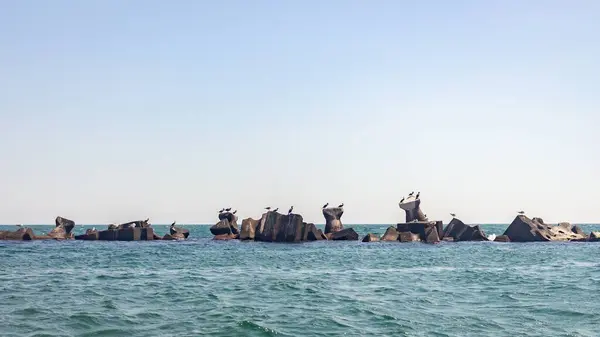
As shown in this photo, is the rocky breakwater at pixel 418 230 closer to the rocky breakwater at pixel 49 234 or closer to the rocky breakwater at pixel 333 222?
the rocky breakwater at pixel 333 222

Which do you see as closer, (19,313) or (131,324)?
(131,324)

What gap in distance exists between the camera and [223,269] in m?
Result: 44.1

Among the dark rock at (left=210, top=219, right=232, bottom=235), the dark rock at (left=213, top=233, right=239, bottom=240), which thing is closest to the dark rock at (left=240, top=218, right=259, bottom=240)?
the dark rock at (left=213, top=233, right=239, bottom=240)

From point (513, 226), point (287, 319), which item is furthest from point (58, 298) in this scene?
point (513, 226)

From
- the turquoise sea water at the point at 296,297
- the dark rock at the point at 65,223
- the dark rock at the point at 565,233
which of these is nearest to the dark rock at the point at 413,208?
the dark rock at the point at 565,233

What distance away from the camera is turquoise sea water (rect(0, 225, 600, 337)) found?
22094 mm

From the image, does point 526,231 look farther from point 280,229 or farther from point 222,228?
point 222,228

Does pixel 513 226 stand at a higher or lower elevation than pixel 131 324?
higher

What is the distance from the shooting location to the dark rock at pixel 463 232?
8650 cm

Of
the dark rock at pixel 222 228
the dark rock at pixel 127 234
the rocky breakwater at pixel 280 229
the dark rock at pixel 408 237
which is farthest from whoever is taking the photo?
the dark rock at pixel 222 228

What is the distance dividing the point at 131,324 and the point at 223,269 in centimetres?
2180

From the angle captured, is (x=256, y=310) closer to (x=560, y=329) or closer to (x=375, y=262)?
A: (x=560, y=329)

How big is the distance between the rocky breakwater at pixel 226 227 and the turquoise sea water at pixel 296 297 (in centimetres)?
3832

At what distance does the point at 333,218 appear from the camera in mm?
90188
